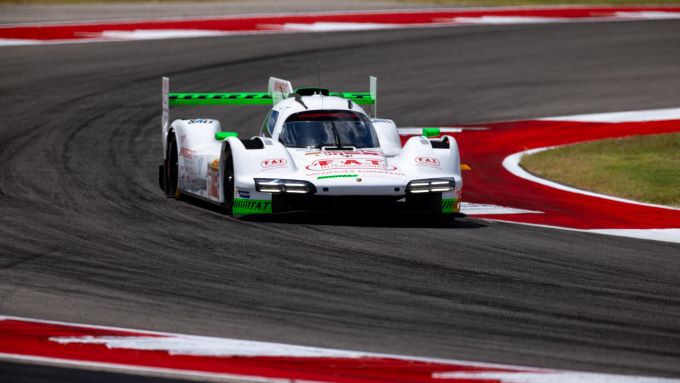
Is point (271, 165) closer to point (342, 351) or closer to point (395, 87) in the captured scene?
point (342, 351)

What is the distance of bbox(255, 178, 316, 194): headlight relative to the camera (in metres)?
11.7

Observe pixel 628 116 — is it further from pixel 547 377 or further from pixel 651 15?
pixel 547 377

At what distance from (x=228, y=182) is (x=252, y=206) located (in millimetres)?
635

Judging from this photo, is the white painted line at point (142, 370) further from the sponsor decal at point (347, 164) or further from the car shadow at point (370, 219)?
the sponsor decal at point (347, 164)

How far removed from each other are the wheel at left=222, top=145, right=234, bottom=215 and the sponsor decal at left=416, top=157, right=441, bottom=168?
177 centimetres

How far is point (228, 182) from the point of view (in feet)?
40.9

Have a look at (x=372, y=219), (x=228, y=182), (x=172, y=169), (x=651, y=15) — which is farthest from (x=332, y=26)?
(x=372, y=219)

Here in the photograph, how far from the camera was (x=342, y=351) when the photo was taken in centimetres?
706

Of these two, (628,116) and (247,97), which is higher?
(247,97)

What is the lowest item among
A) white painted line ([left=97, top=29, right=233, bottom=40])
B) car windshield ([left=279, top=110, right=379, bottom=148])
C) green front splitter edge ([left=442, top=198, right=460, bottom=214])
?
green front splitter edge ([left=442, top=198, right=460, bottom=214])

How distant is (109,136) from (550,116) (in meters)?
7.45

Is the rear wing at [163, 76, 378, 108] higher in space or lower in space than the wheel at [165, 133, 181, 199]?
higher

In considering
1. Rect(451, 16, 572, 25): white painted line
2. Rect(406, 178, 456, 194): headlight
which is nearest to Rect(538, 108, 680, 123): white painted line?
Rect(406, 178, 456, 194): headlight

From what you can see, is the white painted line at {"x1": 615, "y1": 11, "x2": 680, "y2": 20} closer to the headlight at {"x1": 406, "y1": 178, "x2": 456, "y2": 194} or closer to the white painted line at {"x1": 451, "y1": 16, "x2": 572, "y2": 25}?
the white painted line at {"x1": 451, "y1": 16, "x2": 572, "y2": 25}
